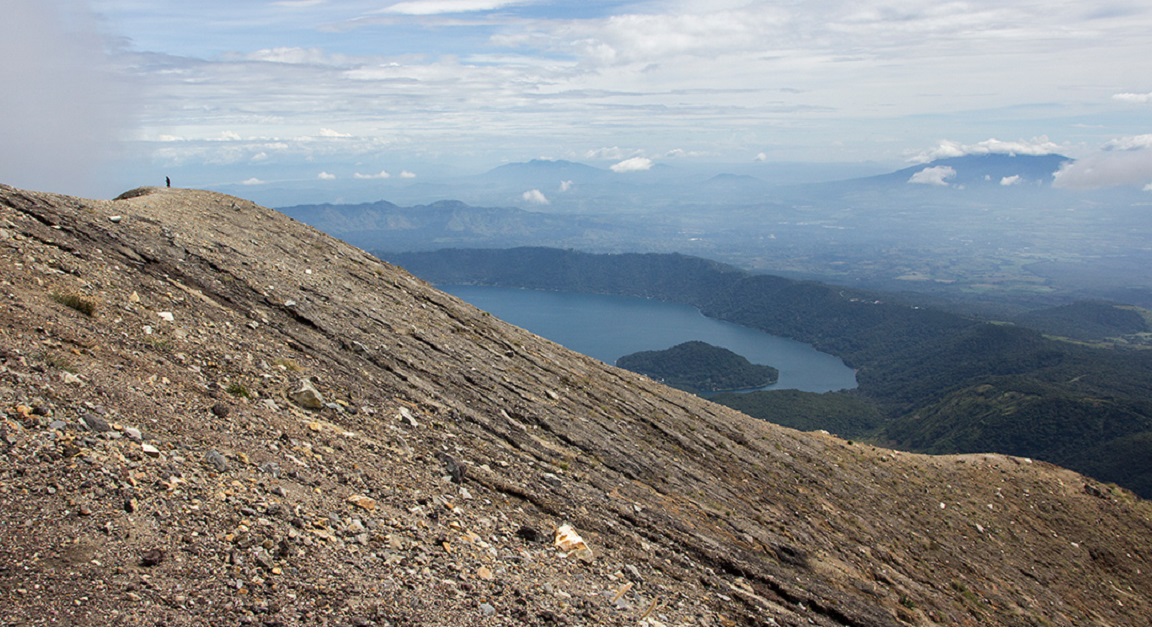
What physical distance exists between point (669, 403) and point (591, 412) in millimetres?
7330

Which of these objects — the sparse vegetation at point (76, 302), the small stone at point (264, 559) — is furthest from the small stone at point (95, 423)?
the sparse vegetation at point (76, 302)

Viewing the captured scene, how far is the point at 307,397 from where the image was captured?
15203 millimetres

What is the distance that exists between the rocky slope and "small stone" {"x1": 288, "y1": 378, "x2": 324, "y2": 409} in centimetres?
7

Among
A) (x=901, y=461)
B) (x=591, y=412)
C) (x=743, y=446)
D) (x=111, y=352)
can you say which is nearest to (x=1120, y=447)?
(x=901, y=461)

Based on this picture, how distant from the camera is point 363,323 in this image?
72.1 feet

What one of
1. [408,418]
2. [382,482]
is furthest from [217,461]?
[408,418]

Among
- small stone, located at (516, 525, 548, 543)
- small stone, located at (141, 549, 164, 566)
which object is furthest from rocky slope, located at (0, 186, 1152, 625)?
small stone, located at (516, 525, 548, 543)

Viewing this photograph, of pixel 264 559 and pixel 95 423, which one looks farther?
pixel 95 423

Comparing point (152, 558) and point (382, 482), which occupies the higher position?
point (152, 558)

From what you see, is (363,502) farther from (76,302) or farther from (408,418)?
(76,302)

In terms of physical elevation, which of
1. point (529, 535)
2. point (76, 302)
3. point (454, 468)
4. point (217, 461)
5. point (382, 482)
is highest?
point (76, 302)

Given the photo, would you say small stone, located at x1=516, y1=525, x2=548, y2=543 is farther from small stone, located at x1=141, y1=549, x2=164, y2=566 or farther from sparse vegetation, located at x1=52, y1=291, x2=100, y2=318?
sparse vegetation, located at x1=52, y1=291, x2=100, y2=318

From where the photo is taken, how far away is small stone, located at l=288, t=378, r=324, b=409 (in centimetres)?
1509

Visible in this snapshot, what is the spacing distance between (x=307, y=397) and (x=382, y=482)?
333 cm
